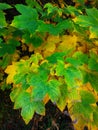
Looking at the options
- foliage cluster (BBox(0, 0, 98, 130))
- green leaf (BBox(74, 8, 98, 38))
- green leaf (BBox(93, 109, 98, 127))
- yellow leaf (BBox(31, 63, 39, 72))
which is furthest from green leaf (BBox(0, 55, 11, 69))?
green leaf (BBox(93, 109, 98, 127))

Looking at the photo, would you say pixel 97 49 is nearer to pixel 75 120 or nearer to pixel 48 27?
pixel 48 27

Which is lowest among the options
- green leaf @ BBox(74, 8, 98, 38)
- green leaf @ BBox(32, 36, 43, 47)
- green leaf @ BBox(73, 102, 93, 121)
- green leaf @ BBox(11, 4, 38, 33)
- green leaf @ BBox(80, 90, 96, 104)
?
green leaf @ BBox(73, 102, 93, 121)

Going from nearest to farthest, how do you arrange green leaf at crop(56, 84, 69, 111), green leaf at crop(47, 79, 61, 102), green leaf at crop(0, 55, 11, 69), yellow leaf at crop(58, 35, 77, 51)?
1. green leaf at crop(47, 79, 61, 102)
2. green leaf at crop(56, 84, 69, 111)
3. yellow leaf at crop(58, 35, 77, 51)
4. green leaf at crop(0, 55, 11, 69)

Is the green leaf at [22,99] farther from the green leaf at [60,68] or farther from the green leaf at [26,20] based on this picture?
the green leaf at [26,20]

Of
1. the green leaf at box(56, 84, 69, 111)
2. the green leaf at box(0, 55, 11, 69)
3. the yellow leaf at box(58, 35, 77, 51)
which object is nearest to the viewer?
the green leaf at box(56, 84, 69, 111)

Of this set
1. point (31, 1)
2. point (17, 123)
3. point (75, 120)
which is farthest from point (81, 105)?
point (17, 123)

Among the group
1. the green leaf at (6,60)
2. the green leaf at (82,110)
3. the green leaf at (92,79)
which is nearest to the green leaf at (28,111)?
the green leaf at (82,110)

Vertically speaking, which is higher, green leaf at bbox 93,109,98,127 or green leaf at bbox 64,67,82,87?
green leaf at bbox 64,67,82,87

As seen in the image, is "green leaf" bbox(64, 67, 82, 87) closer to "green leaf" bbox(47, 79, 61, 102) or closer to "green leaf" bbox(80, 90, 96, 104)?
"green leaf" bbox(47, 79, 61, 102)
